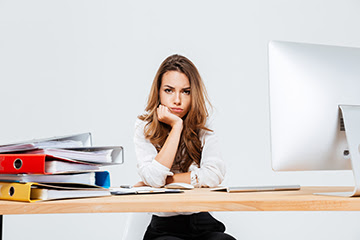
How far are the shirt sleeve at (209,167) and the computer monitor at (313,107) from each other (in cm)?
64

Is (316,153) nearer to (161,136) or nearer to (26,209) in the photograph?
(26,209)

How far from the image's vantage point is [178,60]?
2.12 metres

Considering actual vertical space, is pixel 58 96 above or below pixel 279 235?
above

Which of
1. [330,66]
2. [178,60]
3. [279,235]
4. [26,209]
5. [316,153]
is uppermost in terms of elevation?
[178,60]

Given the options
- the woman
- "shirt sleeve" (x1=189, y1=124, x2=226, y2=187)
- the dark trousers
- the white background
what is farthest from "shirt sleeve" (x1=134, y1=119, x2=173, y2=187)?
the white background

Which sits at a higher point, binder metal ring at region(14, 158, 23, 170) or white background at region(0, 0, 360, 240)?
white background at region(0, 0, 360, 240)

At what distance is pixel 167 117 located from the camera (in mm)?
1960

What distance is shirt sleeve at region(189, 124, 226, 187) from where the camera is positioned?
1734 millimetres

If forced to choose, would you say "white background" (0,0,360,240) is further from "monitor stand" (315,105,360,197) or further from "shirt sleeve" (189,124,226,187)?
"monitor stand" (315,105,360,197)

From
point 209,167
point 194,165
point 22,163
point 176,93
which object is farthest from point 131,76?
point 22,163

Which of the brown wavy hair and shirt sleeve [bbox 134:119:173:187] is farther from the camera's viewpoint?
the brown wavy hair

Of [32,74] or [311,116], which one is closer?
[311,116]

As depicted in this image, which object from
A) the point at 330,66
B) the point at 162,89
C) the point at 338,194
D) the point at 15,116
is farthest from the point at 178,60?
the point at 15,116

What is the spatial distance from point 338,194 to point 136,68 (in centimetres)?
237
